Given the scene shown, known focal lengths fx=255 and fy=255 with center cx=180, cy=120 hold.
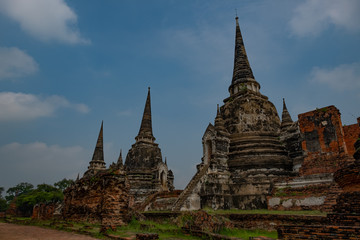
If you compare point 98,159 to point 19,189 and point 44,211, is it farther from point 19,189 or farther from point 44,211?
point 19,189

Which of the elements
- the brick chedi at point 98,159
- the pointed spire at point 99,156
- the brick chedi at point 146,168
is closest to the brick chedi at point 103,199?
the brick chedi at point 146,168

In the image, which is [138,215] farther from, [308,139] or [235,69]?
[235,69]

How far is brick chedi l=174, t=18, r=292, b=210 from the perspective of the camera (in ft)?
50.0

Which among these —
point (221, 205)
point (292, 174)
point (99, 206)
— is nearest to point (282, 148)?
point (292, 174)

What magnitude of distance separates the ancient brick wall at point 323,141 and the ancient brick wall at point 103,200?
31.4 ft

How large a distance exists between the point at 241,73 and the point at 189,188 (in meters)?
11.6

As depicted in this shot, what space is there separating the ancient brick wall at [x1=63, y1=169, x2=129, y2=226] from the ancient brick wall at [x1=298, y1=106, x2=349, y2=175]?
9.58 metres

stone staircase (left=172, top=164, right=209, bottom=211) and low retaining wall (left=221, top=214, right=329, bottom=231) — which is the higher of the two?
stone staircase (left=172, top=164, right=209, bottom=211)

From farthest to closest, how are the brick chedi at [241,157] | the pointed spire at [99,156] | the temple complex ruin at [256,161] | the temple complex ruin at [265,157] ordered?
the pointed spire at [99,156]
the brick chedi at [241,157]
the temple complex ruin at [265,157]
the temple complex ruin at [256,161]

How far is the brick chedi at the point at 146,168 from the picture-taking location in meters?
23.8

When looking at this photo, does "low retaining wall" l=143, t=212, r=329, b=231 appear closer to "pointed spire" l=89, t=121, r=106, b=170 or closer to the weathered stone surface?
the weathered stone surface

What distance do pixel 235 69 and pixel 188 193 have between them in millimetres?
12799

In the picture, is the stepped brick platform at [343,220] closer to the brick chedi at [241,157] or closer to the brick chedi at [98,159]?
the brick chedi at [241,157]

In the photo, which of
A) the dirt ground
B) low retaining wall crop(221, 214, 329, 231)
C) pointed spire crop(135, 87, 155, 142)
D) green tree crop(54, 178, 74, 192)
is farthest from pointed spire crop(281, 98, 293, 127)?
green tree crop(54, 178, 74, 192)
